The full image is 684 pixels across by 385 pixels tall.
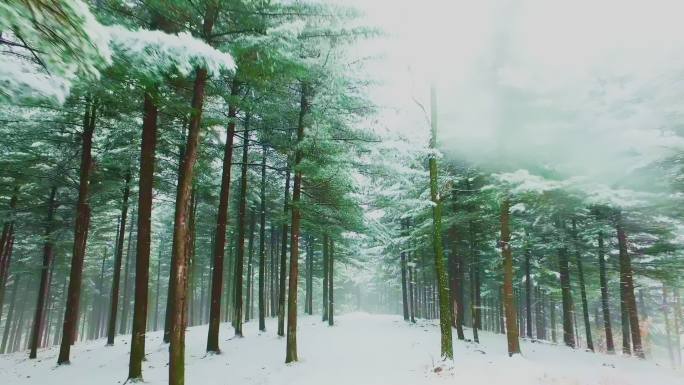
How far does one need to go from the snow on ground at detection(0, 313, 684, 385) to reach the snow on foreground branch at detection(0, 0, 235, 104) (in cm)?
988

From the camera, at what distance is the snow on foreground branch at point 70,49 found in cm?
370

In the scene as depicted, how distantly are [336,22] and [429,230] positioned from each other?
1272 cm

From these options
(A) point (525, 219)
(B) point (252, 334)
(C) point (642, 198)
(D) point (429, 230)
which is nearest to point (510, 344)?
(D) point (429, 230)

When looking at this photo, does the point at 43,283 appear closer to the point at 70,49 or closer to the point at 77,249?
the point at 77,249

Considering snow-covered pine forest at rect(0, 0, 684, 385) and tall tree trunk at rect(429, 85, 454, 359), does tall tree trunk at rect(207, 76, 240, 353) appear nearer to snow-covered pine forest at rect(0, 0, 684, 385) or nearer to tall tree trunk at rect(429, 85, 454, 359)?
snow-covered pine forest at rect(0, 0, 684, 385)

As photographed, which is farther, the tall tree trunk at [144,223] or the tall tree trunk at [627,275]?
the tall tree trunk at [627,275]

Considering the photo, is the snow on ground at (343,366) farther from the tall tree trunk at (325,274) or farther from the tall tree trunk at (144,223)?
Result: the tall tree trunk at (325,274)

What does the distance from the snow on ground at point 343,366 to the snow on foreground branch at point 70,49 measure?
32.4ft

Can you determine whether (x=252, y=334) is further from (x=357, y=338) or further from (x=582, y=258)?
(x=582, y=258)

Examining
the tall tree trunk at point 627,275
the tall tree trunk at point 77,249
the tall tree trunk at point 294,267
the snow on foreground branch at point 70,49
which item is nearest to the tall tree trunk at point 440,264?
the tall tree trunk at point 294,267

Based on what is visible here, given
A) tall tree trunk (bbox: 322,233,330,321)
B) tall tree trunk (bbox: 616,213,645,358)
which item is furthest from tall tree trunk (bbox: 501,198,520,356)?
tall tree trunk (bbox: 322,233,330,321)

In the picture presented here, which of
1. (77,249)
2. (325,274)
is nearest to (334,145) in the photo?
(77,249)

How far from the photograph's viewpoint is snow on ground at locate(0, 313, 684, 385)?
11641 millimetres

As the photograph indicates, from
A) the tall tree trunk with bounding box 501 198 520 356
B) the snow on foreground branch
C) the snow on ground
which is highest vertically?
the snow on foreground branch
